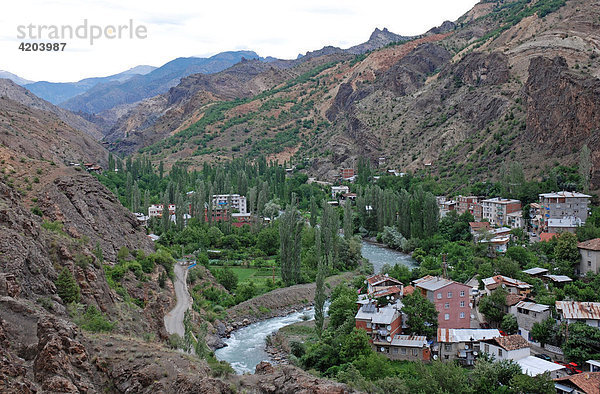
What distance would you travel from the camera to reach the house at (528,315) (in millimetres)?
27422

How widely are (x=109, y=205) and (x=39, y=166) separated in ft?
15.6

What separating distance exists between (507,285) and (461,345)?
7.07 meters

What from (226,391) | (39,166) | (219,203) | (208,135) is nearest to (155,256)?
(39,166)

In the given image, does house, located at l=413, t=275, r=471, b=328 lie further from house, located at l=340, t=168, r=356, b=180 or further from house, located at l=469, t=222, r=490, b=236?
house, located at l=340, t=168, r=356, b=180

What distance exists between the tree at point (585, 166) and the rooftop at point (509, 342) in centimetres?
2666

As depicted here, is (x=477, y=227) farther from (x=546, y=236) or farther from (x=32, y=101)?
(x=32, y=101)

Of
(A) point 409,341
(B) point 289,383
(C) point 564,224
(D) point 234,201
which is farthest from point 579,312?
(D) point 234,201

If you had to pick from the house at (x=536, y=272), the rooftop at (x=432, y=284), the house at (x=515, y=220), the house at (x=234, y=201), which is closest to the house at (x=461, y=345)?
the rooftop at (x=432, y=284)

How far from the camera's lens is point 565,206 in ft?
147

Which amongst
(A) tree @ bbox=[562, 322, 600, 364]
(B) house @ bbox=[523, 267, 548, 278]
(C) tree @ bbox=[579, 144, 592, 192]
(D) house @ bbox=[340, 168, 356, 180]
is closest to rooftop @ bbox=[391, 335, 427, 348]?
(A) tree @ bbox=[562, 322, 600, 364]

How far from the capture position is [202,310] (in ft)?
113

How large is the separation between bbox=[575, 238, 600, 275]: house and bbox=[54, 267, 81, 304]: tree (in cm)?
2684

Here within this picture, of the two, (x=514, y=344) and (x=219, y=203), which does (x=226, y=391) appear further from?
(x=219, y=203)

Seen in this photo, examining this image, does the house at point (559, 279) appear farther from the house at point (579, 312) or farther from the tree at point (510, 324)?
the tree at point (510, 324)
